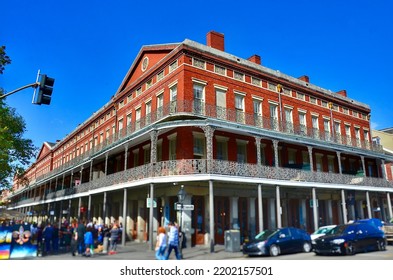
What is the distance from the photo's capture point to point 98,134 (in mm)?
33312

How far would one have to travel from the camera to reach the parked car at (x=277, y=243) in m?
13.7

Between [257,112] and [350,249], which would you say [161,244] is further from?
[257,112]

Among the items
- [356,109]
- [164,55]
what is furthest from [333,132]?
[164,55]

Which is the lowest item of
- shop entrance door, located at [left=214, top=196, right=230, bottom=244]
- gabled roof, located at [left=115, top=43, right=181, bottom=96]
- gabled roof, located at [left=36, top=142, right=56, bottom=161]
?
shop entrance door, located at [left=214, top=196, right=230, bottom=244]

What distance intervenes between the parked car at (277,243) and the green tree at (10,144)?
14224 mm

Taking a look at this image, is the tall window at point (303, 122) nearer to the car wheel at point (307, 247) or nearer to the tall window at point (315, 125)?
the tall window at point (315, 125)

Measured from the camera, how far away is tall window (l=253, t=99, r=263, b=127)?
73.7 feet

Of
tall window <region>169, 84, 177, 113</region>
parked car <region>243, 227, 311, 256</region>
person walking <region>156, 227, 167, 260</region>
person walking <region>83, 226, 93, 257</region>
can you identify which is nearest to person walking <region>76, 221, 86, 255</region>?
person walking <region>83, 226, 93, 257</region>

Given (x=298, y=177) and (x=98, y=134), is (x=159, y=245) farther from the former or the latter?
(x=98, y=134)

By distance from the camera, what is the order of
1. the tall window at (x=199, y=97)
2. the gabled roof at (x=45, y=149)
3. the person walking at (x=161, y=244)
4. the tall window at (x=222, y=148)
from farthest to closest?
the gabled roof at (x=45, y=149)
the tall window at (x=222, y=148)
the tall window at (x=199, y=97)
the person walking at (x=161, y=244)

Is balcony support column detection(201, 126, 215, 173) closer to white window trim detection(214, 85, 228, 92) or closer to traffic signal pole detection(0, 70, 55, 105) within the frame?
white window trim detection(214, 85, 228, 92)

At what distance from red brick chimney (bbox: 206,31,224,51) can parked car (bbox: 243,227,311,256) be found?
14074mm

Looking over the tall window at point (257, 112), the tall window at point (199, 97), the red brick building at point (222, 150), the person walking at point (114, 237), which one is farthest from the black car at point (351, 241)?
the tall window at point (257, 112)
